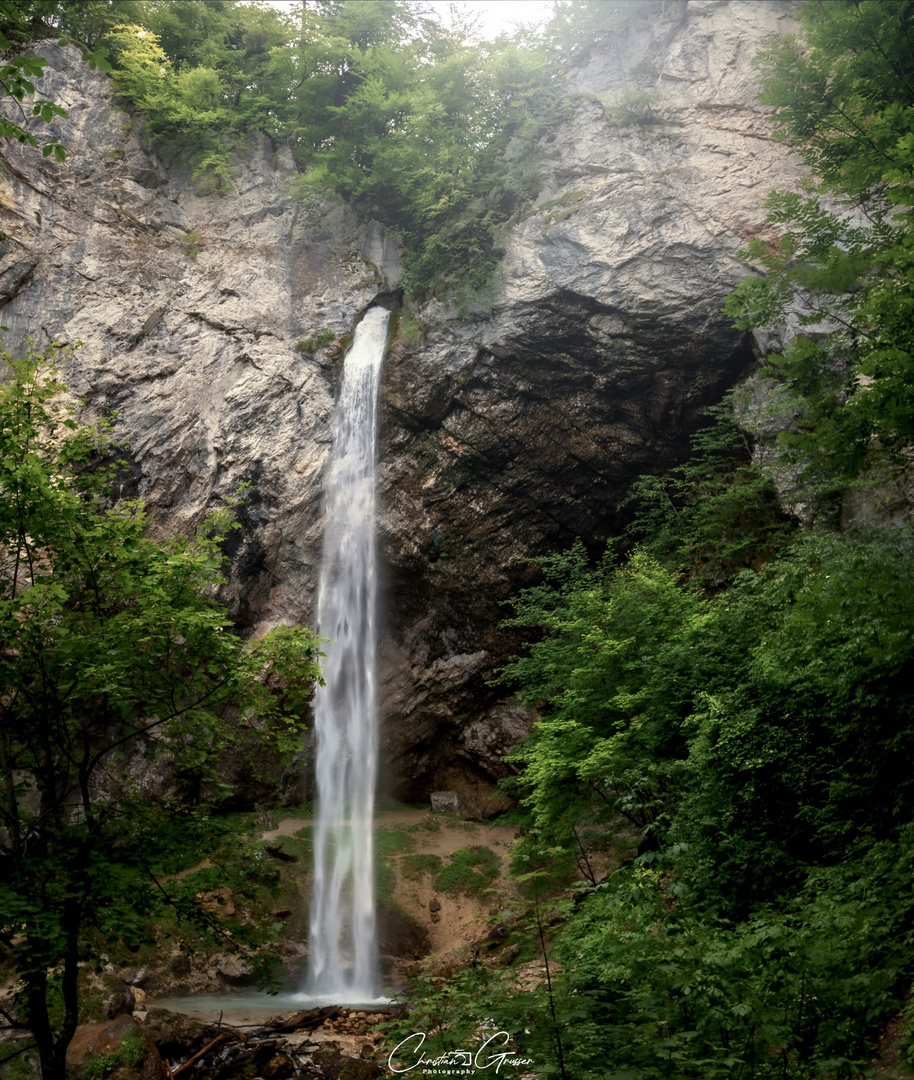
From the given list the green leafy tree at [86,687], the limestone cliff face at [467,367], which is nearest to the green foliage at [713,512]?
the limestone cliff face at [467,367]

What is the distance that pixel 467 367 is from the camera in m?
17.3

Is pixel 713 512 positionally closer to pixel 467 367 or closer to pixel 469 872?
pixel 467 367

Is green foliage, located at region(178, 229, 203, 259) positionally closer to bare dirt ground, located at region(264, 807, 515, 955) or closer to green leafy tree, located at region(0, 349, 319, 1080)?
bare dirt ground, located at region(264, 807, 515, 955)

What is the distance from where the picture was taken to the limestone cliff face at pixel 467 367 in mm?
16578

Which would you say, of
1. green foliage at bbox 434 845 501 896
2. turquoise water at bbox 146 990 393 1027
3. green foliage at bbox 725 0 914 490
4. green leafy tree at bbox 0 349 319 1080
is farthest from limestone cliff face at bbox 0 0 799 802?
green leafy tree at bbox 0 349 319 1080

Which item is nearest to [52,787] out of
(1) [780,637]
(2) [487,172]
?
(1) [780,637]

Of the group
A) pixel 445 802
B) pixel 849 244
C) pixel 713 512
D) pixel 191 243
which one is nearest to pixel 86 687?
pixel 849 244

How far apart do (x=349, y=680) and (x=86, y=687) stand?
12.1 metres

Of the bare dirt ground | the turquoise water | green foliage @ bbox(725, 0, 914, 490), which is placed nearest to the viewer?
green foliage @ bbox(725, 0, 914, 490)

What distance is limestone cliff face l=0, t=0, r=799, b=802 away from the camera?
54.4 feet

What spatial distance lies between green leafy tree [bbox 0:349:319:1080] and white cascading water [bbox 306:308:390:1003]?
31.3ft

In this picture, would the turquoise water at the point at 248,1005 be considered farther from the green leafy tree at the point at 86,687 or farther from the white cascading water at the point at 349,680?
the green leafy tree at the point at 86,687

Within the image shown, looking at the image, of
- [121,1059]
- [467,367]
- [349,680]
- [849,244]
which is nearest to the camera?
[121,1059]

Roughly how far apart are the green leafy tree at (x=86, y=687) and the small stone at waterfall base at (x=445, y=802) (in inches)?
503
